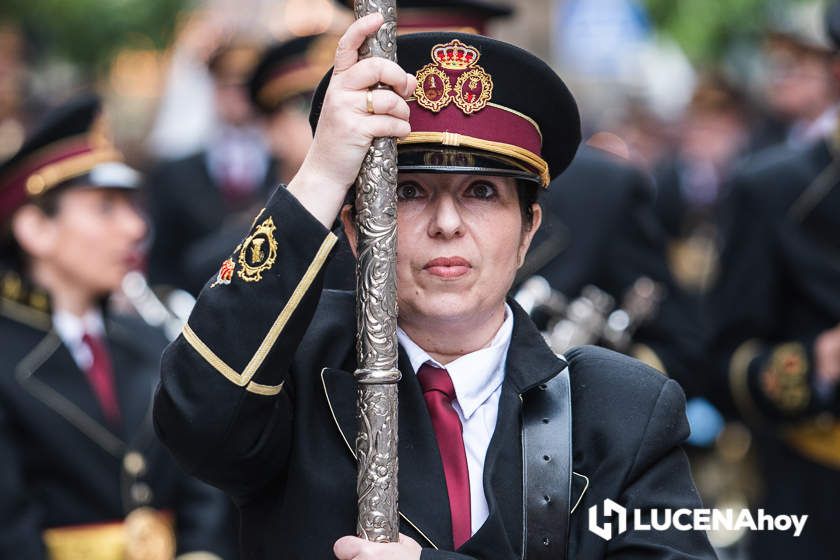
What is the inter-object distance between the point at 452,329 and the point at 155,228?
789 centimetres

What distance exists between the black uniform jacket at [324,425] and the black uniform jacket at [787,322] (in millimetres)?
3108

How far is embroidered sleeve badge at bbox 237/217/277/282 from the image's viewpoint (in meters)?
3.21

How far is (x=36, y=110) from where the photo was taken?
16.3 m

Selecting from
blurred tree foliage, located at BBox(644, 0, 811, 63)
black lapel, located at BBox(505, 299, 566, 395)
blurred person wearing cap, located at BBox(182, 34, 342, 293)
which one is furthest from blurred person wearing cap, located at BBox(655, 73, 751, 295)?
black lapel, located at BBox(505, 299, 566, 395)

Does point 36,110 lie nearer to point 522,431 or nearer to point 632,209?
point 632,209

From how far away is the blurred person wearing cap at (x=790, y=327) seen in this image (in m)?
6.43

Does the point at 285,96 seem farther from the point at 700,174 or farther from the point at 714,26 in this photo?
the point at 714,26

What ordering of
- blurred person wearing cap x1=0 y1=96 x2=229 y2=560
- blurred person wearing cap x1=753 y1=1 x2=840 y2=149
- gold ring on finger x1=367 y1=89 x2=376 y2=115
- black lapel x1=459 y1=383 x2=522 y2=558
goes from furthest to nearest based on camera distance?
blurred person wearing cap x1=753 y1=1 x2=840 y2=149 → blurred person wearing cap x1=0 y1=96 x2=229 y2=560 → black lapel x1=459 y1=383 x2=522 y2=558 → gold ring on finger x1=367 y1=89 x2=376 y2=115

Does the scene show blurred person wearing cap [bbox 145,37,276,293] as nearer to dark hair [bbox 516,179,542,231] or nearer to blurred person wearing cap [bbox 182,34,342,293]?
blurred person wearing cap [bbox 182,34,342,293]

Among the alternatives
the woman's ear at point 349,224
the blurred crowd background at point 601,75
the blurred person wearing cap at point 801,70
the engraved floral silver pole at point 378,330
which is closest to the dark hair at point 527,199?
the woman's ear at point 349,224

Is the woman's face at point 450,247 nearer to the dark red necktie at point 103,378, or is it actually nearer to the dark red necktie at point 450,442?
the dark red necktie at point 450,442

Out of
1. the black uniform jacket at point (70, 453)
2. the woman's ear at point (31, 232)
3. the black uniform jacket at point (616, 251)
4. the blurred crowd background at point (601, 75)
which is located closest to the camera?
the black uniform jacket at point (70, 453)

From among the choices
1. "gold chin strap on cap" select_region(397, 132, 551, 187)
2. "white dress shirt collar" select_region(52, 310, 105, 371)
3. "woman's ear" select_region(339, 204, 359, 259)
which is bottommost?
"white dress shirt collar" select_region(52, 310, 105, 371)

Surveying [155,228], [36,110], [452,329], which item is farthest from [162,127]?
[452,329]
